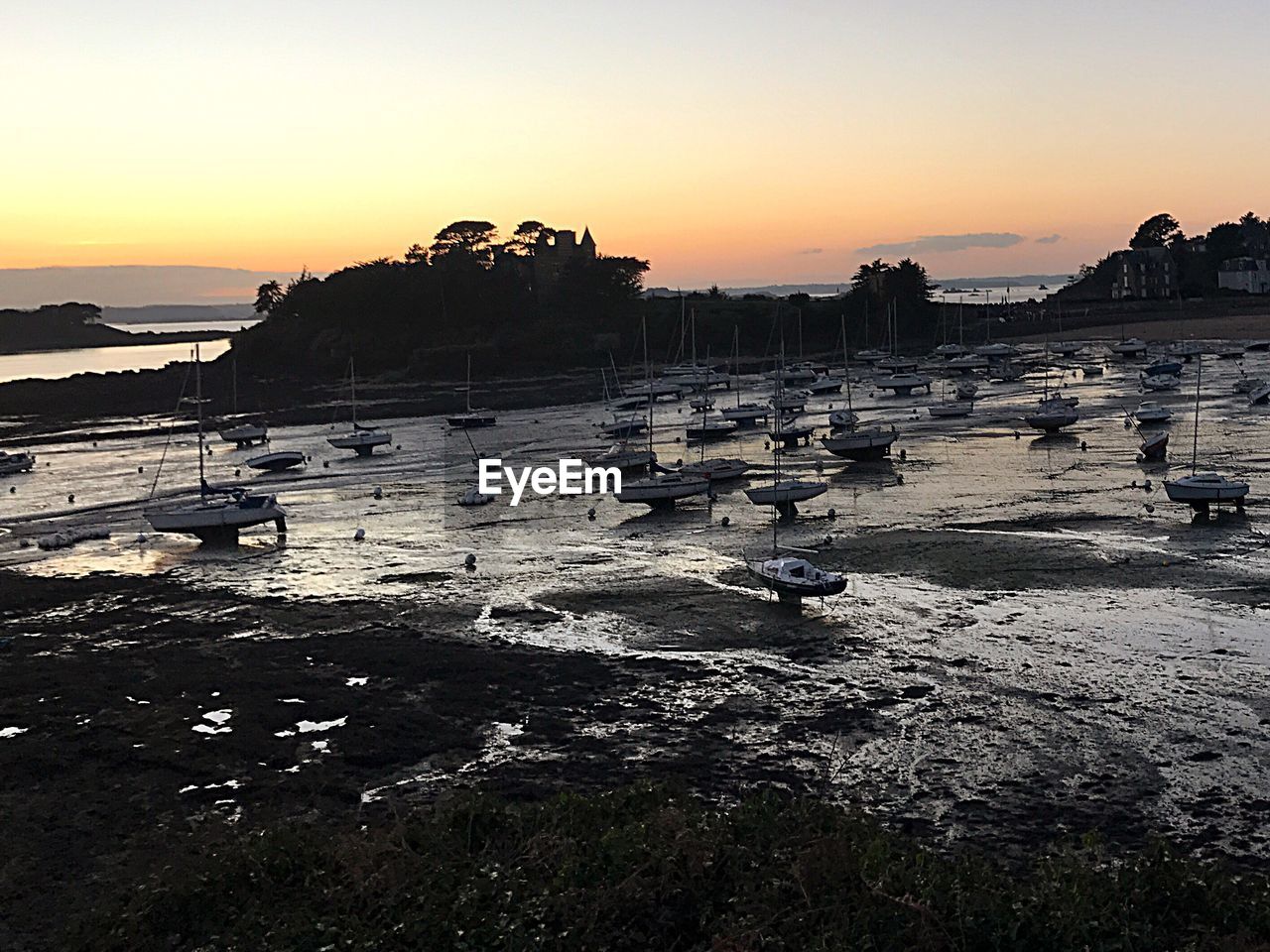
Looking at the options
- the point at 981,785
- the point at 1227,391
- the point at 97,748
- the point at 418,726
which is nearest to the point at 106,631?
the point at 97,748

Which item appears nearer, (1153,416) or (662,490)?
(662,490)

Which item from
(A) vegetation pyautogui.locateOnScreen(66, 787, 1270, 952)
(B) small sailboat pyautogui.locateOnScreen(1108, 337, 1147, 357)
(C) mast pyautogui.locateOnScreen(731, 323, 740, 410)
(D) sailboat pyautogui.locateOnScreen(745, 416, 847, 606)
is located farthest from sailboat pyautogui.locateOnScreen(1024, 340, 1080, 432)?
(B) small sailboat pyautogui.locateOnScreen(1108, 337, 1147, 357)

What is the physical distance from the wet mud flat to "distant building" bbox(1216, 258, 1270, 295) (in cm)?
13699

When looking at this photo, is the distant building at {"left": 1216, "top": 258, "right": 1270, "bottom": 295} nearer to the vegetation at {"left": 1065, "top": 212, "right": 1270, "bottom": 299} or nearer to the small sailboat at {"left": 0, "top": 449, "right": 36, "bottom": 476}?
the vegetation at {"left": 1065, "top": 212, "right": 1270, "bottom": 299}

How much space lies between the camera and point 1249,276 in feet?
505

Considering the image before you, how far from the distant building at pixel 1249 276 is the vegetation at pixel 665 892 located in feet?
515

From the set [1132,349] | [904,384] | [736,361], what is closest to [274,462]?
[904,384]

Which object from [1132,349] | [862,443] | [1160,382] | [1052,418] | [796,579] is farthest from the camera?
[1132,349]

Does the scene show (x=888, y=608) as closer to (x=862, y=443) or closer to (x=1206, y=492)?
(x=1206, y=492)

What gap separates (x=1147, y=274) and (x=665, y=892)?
17386 cm

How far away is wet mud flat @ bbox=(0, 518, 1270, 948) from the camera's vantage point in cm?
1802

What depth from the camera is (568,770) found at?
19734mm

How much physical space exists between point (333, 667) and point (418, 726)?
4430mm

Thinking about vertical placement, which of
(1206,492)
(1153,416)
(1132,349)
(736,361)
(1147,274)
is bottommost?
(1206,492)
